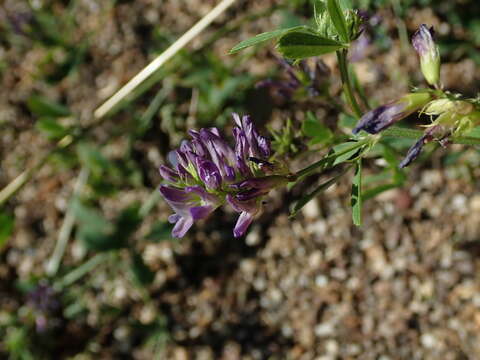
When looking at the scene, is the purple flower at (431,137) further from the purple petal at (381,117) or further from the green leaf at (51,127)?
the green leaf at (51,127)

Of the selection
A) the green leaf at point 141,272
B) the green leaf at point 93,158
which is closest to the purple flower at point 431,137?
the green leaf at point 141,272

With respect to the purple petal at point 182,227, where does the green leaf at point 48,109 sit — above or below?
above

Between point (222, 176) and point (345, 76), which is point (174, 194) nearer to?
point (222, 176)

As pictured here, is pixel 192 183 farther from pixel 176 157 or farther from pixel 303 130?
pixel 303 130

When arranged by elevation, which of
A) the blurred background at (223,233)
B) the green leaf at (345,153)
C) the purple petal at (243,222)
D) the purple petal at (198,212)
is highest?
the purple petal at (198,212)

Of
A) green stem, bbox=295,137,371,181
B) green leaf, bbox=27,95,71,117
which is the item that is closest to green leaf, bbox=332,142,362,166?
green stem, bbox=295,137,371,181

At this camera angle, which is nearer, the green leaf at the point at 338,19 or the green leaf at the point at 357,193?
the green leaf at the point at 338,19

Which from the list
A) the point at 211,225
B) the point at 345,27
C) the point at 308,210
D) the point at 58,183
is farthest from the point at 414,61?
the point at 58,183

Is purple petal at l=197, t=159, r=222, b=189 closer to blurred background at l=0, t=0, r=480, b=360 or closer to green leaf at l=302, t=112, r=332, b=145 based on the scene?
green leaf at l=302, t=112, r=332, b=145
